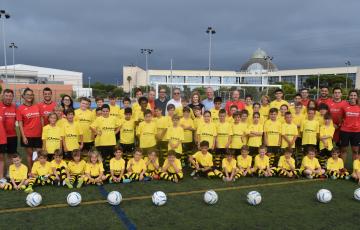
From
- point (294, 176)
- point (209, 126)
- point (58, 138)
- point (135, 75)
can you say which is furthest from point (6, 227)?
point (135, 75)

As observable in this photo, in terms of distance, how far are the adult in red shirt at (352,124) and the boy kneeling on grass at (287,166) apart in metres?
1.25

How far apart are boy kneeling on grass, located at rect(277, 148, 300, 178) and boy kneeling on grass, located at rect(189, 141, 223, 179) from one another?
53.2 inches

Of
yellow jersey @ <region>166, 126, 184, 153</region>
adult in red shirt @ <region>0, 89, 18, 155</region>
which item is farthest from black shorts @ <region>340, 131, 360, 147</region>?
adult in red shirt @ <region>0, 89, 18, 155</region>

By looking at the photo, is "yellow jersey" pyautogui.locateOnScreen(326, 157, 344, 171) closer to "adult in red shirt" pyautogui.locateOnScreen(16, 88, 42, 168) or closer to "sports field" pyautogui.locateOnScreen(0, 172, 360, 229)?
"sports field" pyautogui.locateOnScreen(0, 172, 360, 229)

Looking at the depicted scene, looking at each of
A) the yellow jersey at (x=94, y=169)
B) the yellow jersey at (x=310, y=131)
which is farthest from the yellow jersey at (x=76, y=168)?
the yellow jersey at (x=310, y=131)

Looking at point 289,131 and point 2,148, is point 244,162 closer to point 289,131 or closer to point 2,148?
point 289,131

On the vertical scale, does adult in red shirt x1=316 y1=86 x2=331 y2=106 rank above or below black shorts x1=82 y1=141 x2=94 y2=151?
above

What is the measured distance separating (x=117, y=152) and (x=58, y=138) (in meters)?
1.21

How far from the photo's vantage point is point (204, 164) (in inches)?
259

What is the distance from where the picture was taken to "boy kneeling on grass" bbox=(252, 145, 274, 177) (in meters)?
6.64

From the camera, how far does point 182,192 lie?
18.3ft

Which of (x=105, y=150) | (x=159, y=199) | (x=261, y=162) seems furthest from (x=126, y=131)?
(x=261, y=162)

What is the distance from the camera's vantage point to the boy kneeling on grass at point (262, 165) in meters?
6.64

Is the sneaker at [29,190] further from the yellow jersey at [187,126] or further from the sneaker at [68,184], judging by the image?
the yellow jersey at [187,126]
